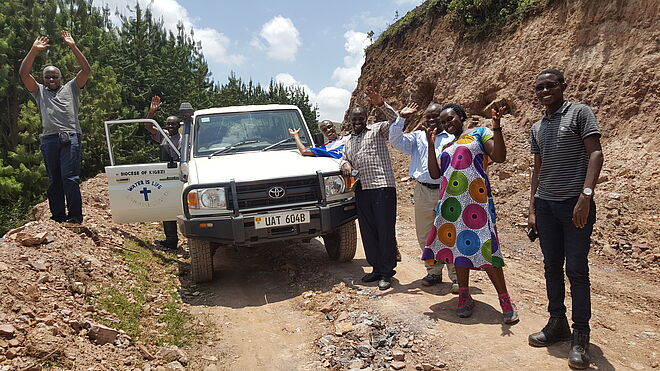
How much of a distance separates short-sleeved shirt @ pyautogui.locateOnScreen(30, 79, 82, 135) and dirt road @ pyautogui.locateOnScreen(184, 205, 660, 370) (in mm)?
2419

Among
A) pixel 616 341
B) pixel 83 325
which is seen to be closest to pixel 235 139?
pixel 83 325

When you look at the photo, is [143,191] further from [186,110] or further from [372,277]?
→ [372,277]

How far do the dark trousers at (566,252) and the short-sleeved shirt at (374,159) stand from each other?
1657 millimetres

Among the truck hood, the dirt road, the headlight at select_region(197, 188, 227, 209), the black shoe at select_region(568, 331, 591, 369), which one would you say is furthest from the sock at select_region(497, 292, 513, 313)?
the headlight at select_region(197, 188, 227, 209)

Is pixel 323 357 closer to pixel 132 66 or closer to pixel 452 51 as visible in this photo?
pixel 452 51

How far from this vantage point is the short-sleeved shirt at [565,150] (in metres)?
3.03

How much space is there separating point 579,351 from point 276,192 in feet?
9.92

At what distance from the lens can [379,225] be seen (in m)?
4.68

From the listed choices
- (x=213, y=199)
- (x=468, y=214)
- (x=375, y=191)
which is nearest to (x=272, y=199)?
(x=213, y=199)

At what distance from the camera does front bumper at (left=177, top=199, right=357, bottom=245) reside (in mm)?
4621

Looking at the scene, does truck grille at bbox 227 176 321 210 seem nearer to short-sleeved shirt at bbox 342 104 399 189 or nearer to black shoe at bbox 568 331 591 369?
short-sleeved shirt at bbox 342 104 399 189

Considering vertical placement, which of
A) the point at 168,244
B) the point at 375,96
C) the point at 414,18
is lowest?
the point at 168,244

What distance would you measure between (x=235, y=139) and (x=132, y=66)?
26742 mm

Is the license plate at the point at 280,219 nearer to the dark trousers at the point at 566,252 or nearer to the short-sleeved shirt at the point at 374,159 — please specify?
the short-sleeved shirt at the point at 374,159
